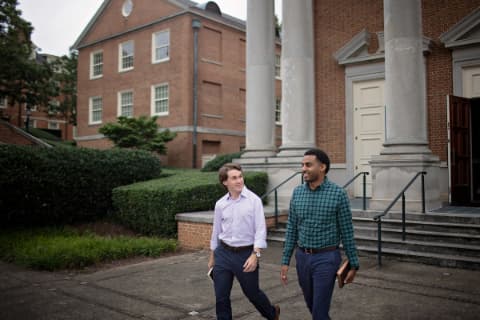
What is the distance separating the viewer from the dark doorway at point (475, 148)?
12048 mm

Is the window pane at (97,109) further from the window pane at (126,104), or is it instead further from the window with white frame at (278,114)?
the window with white frame at (278,114)

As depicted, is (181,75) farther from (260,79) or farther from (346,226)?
(346,226)

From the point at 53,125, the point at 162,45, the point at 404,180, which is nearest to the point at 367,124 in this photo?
the point at 404,180

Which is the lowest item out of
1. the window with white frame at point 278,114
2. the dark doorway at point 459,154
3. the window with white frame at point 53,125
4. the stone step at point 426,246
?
the stone step at point 426,246

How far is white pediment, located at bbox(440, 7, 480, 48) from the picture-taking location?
1198cm

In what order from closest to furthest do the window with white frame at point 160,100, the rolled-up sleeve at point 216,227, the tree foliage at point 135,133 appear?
the rolled-up sleeve at point 216,227 < the tree foliage at point 135,133 < the window with white frame at point 160,100

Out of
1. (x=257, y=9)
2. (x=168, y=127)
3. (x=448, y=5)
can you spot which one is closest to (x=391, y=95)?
(x=448, y=5)

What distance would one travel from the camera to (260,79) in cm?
1381

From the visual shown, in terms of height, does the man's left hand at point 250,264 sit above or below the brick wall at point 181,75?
below

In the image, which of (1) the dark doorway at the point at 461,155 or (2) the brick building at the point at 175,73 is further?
(2) the brick building at the point at 175,73

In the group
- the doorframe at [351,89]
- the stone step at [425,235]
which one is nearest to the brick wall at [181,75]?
the doorframe at [351,89]

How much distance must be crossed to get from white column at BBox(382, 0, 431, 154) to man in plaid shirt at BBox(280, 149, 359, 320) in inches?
273

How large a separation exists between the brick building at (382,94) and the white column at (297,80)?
0.03m

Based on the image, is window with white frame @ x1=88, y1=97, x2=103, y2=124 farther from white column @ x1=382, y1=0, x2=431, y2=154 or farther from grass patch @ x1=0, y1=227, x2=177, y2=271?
white column @ x1=382, y1=0, x2=431, y2=154
